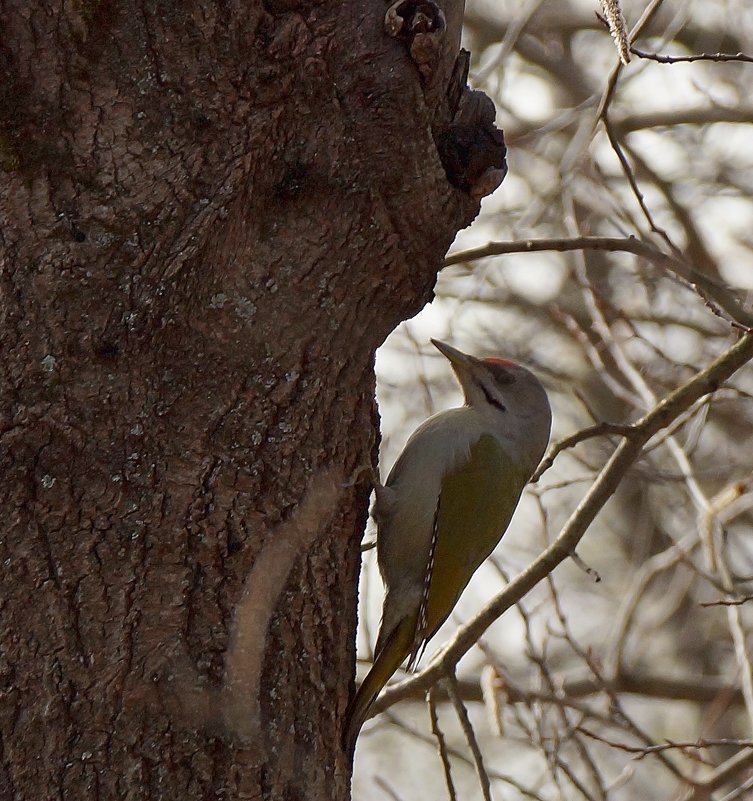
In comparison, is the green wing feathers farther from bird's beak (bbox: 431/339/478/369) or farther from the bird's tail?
bird's beak (bbox: 431/339/478/369)

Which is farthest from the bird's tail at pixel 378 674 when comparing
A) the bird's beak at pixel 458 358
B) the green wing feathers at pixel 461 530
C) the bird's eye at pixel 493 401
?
the bird's beak at pixel 458 358

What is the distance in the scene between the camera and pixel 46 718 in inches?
93.0

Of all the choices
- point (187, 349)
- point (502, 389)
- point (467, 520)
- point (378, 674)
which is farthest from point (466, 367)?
point (187, 349)

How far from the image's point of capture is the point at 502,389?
4.99 meters

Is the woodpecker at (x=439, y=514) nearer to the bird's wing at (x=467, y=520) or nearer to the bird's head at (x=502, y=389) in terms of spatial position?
the bird's wing at (x=467, y=520)

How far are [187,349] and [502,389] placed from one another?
247cm

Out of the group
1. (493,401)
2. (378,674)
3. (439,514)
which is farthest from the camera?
(493,401)

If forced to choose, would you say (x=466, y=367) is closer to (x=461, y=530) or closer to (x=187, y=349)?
(x=461, y=530)

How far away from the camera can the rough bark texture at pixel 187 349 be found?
8.02ft

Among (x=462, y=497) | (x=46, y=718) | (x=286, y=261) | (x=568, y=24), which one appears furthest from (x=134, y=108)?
(x=568, y=24)

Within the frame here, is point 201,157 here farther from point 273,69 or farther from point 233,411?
point 233,411

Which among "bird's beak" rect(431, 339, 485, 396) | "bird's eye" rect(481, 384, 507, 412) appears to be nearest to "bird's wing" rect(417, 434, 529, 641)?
"bird's eye" rect(481, 384, 507, 412)

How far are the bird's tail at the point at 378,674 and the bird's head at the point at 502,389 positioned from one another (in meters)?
1.07

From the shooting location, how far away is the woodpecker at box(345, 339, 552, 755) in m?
4.32
